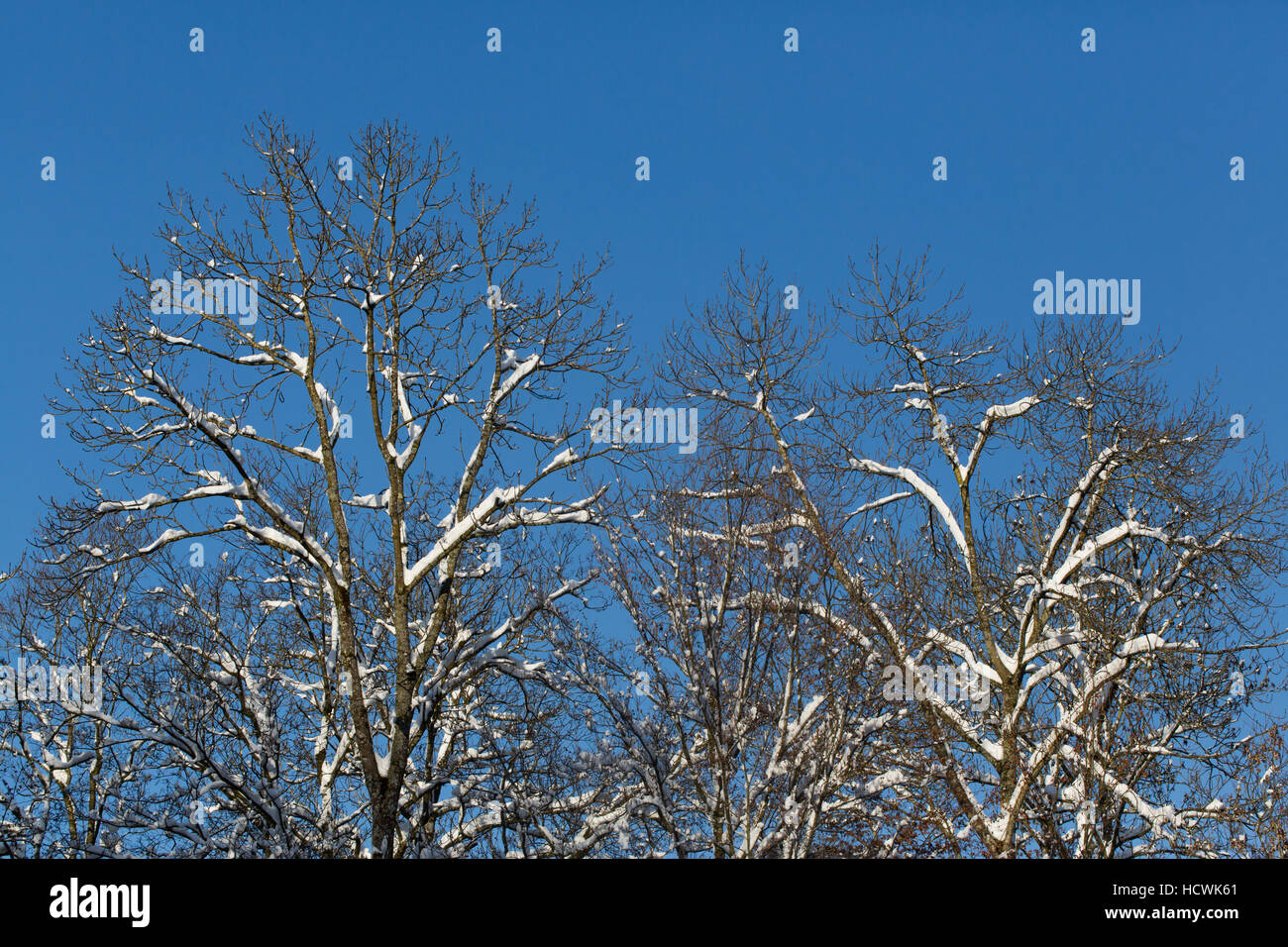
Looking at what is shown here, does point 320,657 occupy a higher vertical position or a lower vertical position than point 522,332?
lower

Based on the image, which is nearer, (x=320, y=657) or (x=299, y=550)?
(x=299, y=550)

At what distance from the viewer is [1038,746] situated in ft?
51.7

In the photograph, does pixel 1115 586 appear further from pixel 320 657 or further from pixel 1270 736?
pixel 320 657

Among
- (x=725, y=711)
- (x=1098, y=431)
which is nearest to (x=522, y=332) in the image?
(x=725, y=711)

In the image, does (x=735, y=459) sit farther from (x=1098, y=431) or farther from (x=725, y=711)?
(x=1098, y=431)
